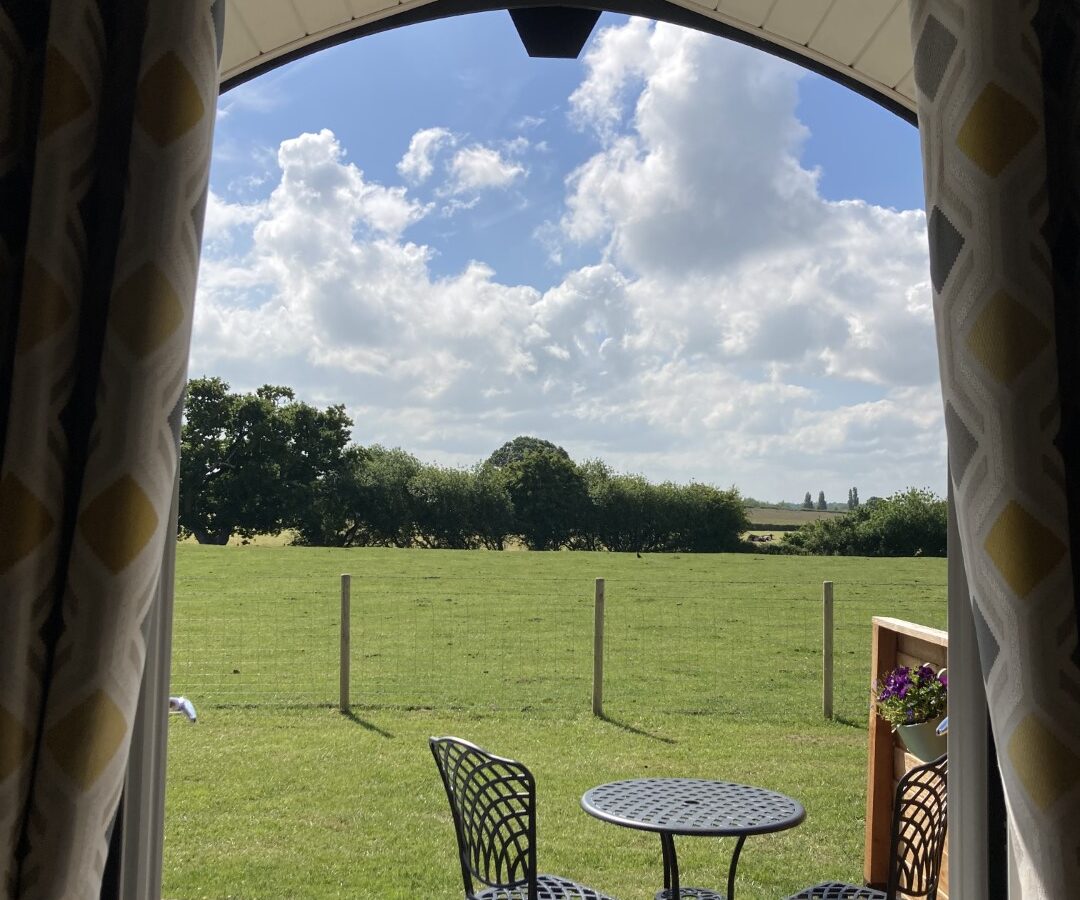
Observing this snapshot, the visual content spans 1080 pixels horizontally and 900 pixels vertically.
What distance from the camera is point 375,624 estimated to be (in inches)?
482

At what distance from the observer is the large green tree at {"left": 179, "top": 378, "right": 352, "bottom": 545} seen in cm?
1505

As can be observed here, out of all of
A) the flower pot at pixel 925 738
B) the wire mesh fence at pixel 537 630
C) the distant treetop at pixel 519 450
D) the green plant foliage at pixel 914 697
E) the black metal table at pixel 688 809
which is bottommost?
the wire mesh fence at pixel 537 630

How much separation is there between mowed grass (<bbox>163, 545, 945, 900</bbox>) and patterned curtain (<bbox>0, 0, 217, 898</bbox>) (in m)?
3.99

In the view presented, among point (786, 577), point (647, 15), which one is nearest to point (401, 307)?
point (786, 577)

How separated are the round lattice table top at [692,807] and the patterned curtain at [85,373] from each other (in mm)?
1556

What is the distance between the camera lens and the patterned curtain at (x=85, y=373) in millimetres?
961

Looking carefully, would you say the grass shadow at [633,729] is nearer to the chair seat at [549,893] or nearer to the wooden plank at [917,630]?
the wooden plank at [917,630]

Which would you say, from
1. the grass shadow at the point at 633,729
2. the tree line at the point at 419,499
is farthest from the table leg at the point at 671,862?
the tree line at the point at 419,499

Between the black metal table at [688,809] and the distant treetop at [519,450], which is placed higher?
the distant treetop at [519,450]

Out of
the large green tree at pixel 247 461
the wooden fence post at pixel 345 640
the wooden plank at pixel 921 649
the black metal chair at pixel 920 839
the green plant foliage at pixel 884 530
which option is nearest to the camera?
the black metal chair at pixel 920 839

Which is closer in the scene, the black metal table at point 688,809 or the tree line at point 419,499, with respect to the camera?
the black metal table at point 688,809

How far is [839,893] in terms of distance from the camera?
7.71 feet

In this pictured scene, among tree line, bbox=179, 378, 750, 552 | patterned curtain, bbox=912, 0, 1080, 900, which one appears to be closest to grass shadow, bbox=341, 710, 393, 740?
tree line, bbox=179, 378, 750, 552

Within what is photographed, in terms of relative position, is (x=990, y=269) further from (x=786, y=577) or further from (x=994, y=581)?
(x=786, y=577)
